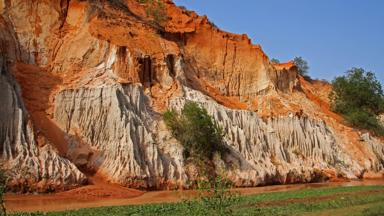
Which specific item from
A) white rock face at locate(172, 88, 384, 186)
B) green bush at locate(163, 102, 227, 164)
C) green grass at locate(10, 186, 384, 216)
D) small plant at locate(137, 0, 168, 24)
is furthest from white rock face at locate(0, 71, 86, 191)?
small plant at locate(137, 0, 168, 24)

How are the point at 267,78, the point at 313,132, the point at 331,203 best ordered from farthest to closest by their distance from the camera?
the point at 267,78, the point at 313,132, the point at 331,203

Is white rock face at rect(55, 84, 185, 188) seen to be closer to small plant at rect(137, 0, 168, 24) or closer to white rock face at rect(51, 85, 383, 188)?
white rock face at rect(51, 85, 383, 188)

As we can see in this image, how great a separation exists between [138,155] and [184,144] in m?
4.68

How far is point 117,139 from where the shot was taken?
99.9 feet

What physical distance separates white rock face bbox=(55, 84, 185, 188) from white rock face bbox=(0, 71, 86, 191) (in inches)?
121

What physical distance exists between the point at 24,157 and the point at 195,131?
12.8 metres

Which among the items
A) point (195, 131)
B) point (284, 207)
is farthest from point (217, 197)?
point (195, 131)

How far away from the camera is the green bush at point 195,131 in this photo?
34.1 meters

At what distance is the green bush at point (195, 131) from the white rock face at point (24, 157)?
9335 millimetres

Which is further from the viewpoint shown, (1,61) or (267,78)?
(267,78)

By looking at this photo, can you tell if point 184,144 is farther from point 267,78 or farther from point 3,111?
point 267,78

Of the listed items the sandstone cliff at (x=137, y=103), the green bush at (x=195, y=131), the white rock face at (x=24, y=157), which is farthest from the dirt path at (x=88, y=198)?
the green bush at (x=195, y=131)

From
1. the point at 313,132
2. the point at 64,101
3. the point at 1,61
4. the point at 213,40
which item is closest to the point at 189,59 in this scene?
the point at 213,40

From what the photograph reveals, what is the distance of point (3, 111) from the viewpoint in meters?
26.2
